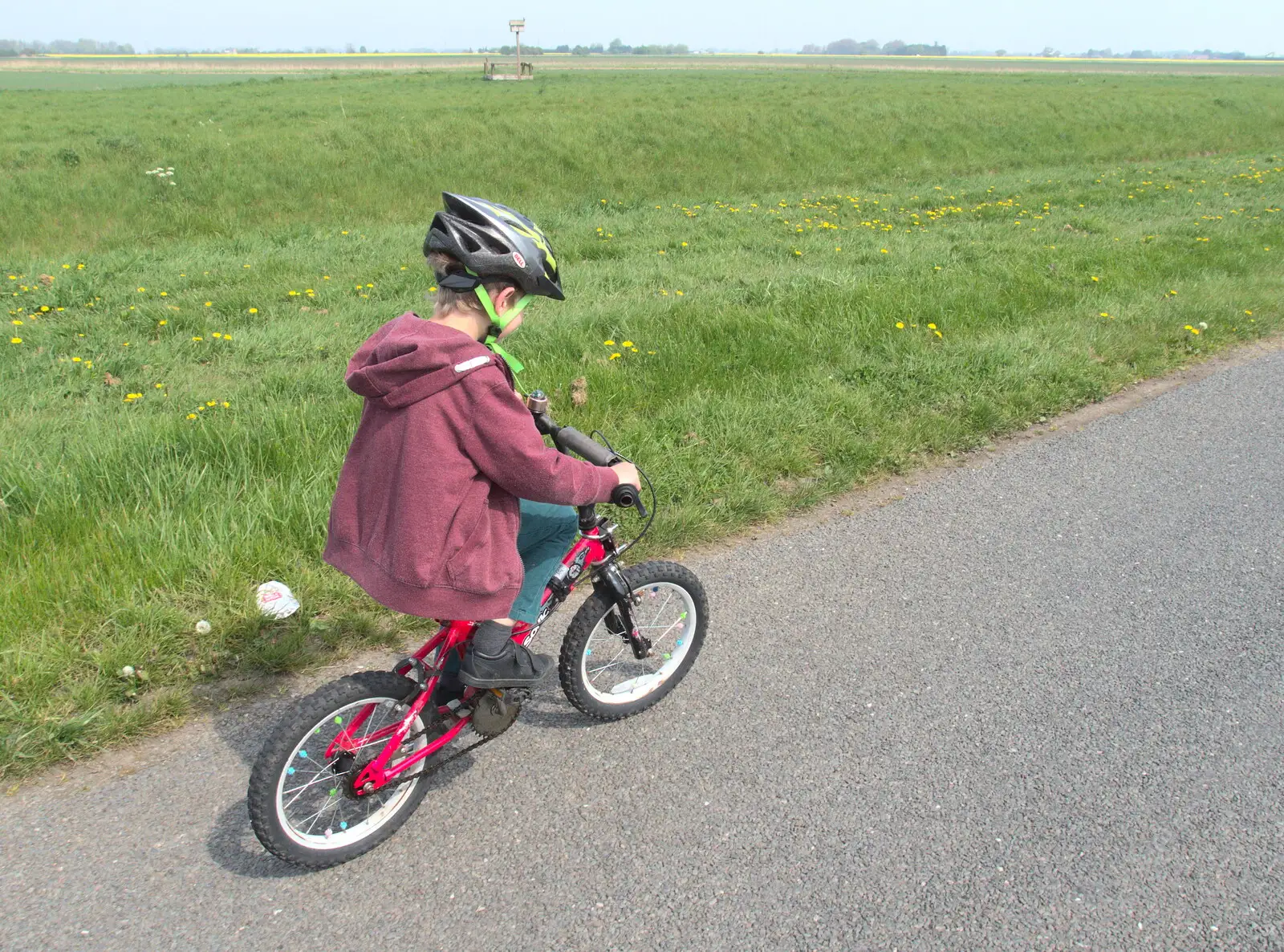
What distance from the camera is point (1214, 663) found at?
10.7ft

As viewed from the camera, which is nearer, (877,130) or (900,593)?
(900,593)

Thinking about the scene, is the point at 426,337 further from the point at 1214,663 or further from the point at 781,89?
the point at 781,89

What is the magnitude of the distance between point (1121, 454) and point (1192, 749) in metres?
2.76

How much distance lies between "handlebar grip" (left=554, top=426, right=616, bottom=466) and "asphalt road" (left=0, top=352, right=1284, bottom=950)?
3.29 ft

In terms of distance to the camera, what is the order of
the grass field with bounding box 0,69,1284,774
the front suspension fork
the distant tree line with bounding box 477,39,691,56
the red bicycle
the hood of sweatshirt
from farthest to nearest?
the distant tree line with bounding box 477,39,691,56
the grass field with bounding box 0,69,1284,774
the front suspension fork
the red bicycle
the hood of sweatshirt

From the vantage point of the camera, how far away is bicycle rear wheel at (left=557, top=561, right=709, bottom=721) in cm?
287

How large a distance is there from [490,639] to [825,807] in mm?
1077

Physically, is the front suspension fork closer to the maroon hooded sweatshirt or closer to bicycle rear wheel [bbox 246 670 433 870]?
the maroon hooded sweatshirt

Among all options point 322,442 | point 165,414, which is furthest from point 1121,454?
point 165,414

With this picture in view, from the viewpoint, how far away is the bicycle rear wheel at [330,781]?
7.36 ft

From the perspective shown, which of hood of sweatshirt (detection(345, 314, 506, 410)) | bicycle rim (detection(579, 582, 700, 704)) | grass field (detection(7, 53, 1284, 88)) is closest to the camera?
hood of sweatshirt (detection(345, 314, 506, 410))

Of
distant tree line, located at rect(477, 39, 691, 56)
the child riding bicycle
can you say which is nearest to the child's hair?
the child riding bicycle

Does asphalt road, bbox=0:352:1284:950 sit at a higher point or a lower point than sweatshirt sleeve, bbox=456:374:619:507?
lower

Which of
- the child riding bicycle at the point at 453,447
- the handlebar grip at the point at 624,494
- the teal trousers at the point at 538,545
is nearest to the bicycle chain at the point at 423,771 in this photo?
the teal trousers at the point at 538,545
